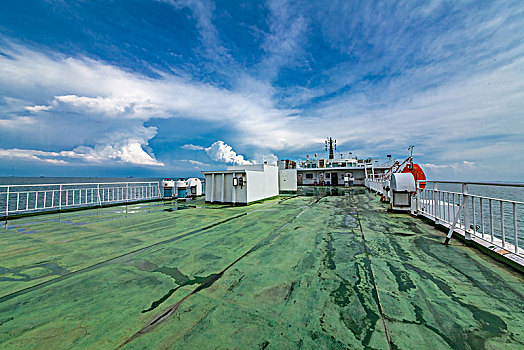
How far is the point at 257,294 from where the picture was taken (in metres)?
2.37

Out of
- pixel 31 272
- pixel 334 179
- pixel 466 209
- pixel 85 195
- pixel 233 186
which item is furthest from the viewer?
pixel 334 179

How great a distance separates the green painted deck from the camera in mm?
1734

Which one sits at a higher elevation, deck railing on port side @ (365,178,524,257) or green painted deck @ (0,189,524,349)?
deck railing on port side @ (365,178,524,257)

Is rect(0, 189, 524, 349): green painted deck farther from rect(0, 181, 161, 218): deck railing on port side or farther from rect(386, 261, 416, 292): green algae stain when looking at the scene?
rect(0, 181, 161, 218): deck railing on port side

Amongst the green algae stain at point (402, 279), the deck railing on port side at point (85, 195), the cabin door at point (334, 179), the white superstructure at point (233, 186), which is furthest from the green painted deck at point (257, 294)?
the cabin door at point (334, 179)

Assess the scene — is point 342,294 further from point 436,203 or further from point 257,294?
point 436,203

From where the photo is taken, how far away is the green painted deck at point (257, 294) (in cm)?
173

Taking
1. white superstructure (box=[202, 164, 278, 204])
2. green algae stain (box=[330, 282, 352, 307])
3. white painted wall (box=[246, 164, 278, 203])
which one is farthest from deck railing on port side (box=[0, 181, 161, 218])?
white painted wall (box=[246, 164, 278, 203])

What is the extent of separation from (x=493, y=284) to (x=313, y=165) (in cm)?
3032

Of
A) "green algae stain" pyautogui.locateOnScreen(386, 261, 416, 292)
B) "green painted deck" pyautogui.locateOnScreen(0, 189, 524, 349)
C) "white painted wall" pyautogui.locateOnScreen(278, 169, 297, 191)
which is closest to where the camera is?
"green painted deck" pyautogui.locateOnScreen(0, 189, 524, 349)

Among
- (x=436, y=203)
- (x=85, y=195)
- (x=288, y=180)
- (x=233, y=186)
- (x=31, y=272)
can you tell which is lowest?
(x=31, y=272)

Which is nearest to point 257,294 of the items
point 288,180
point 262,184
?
point 262,184

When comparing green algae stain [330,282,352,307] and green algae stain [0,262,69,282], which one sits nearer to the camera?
green algae stain [330,282,352,307]

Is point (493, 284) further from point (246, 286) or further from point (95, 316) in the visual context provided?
point (95, 316)
